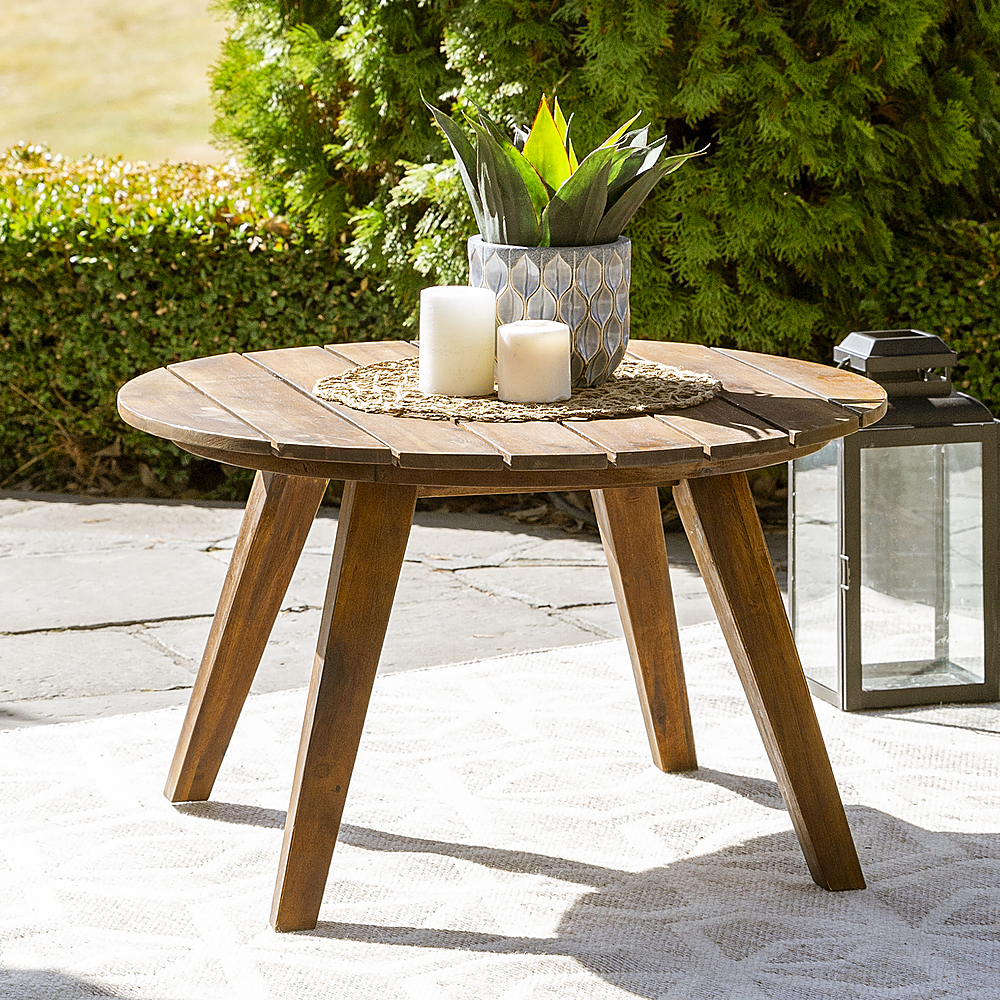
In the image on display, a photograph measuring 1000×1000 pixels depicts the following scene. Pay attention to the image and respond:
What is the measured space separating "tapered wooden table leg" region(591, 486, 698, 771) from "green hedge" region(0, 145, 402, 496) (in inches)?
86.3

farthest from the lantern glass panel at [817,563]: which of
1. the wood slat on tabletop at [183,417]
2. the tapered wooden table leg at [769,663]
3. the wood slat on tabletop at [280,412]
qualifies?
the wood slat on tabletop at [183,417]

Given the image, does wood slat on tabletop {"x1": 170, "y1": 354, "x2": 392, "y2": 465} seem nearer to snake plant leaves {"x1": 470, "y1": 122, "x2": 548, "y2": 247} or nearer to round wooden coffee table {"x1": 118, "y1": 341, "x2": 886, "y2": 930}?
round wooden coffee table {"x1": 118, "y1": 341, "x2": 886, "y2": 930}

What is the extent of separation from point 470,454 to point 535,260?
45 centimetres

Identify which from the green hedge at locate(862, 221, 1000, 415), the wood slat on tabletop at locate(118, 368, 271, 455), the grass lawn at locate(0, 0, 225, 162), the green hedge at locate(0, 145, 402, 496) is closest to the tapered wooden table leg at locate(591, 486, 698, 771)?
the wood slat on tabletop at locate(118, 368, 271, 455)

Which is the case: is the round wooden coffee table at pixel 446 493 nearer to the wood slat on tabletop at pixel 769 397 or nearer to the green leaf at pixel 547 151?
the wood slat on tabletop at pixel 769 397

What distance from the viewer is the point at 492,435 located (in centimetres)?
164

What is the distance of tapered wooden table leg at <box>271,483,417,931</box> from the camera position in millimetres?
1729

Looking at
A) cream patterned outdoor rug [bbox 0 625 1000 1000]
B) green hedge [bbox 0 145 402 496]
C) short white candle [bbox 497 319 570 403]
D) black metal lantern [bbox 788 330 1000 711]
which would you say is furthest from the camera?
green hedge [bbox 0 145 402 496]

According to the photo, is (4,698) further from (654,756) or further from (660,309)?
(660,309)

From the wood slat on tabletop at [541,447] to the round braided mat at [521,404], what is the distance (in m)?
0.06

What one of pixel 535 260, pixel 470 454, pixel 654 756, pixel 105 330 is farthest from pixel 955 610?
pixel 105 330

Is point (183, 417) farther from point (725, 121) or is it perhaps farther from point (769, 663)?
point (725, 121)

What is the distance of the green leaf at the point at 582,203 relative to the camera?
1822 mm

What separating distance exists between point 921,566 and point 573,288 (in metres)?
1.06
